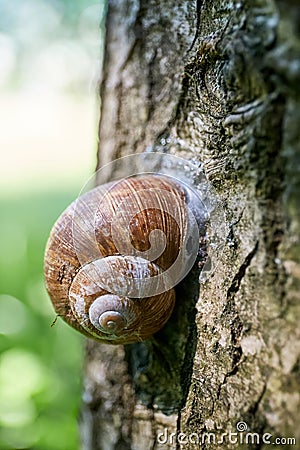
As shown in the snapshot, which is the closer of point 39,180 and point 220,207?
point 220,207

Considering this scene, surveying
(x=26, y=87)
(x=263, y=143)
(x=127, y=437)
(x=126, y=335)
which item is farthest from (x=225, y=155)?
(x=26, y=87)

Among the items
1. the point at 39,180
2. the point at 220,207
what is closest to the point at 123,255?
the point at 220,207

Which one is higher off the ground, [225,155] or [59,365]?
[225,155]

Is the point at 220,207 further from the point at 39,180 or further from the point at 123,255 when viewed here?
the point at 39,180

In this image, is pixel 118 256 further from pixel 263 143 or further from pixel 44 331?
pixel 44 331

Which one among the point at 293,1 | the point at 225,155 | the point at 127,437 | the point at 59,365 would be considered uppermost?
the point at 293,1

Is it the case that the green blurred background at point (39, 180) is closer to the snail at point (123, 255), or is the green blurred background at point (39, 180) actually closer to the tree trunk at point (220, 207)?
the tree trunk at point (220, 207)

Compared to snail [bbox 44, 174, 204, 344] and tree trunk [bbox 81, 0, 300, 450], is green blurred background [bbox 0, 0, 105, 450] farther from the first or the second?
snail [bbox 44, 174, 204, 344]
